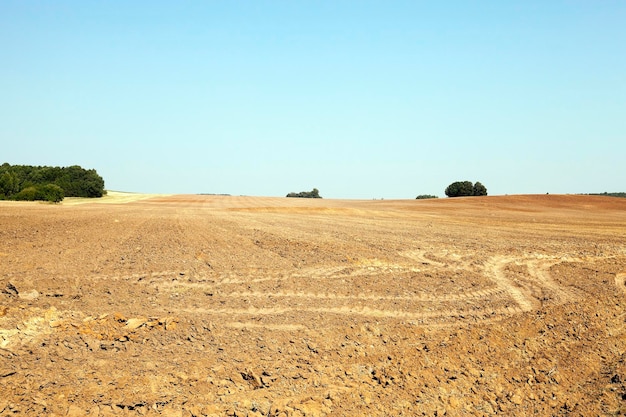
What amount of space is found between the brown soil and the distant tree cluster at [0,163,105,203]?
53261mm

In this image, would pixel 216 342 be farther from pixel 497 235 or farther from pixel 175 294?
pixel 497 235

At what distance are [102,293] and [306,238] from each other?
10867 mm

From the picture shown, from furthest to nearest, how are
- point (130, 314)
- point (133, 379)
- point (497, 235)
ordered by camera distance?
point (497, 235) → point (130, 314) → point (133, 379)

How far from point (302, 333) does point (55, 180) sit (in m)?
74.7

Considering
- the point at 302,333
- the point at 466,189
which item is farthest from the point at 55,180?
the point at 302,333

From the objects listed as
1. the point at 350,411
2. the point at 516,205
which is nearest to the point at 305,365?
the point at 350,411

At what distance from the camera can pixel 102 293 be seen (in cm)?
1022

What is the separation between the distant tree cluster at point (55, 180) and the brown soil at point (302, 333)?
5326 cm

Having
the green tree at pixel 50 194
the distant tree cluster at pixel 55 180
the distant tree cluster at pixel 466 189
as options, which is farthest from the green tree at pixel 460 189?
the green tree at pixel 50 194

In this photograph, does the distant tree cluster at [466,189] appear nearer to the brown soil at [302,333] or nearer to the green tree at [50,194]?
the green tree at [50,194]

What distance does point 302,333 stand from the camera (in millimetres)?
8211

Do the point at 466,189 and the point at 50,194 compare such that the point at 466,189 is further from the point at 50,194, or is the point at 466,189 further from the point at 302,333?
the point at 302,333

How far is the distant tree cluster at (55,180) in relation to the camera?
6419 centimetres

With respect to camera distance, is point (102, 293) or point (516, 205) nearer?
point (102, 293)
